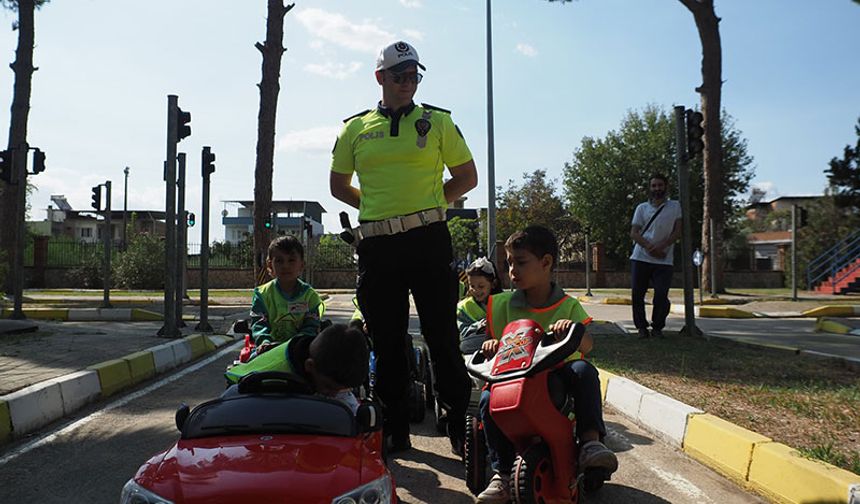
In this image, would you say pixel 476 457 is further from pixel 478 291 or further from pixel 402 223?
pixel 478 291

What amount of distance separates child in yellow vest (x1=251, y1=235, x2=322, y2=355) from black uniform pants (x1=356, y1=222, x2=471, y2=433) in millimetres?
696

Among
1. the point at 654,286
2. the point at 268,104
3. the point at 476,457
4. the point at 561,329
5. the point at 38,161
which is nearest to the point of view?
the point at 561,329

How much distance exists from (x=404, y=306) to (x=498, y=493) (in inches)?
57.1

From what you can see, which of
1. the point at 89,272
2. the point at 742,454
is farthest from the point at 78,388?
the point at 89,272

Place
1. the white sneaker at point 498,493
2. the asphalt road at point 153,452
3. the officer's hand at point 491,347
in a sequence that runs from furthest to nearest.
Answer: the asphalt road at point 153,452 < the officer's hand at point 491,347 < the white sneaker at point 498,493

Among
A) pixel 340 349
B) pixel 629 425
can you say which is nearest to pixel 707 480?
pixel 629 425

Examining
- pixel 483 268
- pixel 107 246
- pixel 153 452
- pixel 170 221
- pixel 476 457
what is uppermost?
pixel 170 221

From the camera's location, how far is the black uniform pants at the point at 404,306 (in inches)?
145

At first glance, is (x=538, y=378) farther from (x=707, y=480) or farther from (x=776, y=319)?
(x=776, y=319)

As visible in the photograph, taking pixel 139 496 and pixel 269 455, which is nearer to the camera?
pixel 139 496

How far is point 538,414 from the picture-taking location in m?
2.63

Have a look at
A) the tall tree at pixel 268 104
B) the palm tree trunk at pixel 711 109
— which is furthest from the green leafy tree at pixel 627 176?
the tall tree at pixel 268 104

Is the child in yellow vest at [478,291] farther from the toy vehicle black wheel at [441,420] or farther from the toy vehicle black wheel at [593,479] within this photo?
the toy vehicle black wheel at [593,479]

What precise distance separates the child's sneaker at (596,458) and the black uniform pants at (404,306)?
4.02ft
